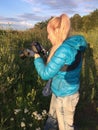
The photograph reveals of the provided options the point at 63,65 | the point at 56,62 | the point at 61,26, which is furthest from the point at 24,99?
the point at 61,26

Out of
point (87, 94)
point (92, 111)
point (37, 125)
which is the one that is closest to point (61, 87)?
point (37, 125)

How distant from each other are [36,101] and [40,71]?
7.11 feet

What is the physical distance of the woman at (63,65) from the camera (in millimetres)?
4520

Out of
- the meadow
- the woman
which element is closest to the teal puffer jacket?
the woman

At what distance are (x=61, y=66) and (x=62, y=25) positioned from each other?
0.50 meters

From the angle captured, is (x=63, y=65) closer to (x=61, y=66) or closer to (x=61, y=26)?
(x=61, y=66)

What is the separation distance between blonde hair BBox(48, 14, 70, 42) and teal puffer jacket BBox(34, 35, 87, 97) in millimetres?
81

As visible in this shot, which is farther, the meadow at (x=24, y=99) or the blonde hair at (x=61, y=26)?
the meadow at (x=24, y=99)

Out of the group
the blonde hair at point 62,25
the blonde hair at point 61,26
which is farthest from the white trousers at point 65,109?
the blonde hair at point 62,25

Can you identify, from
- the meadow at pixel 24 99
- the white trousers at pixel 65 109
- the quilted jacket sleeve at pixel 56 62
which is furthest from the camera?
the meadow at pixel 24 99

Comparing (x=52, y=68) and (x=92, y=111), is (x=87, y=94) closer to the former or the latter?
(x=92, y=111)

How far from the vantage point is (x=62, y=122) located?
16.7 ft

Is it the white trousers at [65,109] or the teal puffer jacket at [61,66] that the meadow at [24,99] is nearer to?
the white trousers at [65,109]

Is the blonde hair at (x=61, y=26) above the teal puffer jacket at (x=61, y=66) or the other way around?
above
